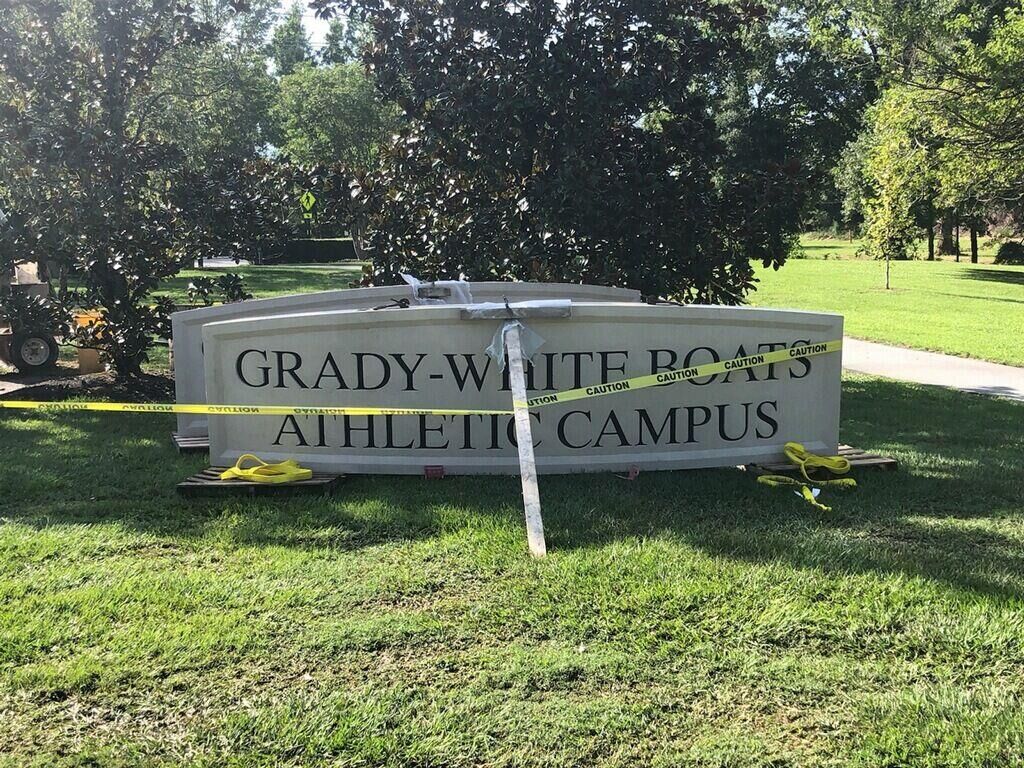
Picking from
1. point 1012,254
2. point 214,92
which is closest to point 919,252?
point 1012,254

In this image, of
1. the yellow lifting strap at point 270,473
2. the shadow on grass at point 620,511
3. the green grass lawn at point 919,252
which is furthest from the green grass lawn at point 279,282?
the green grass lawn at point 919,252

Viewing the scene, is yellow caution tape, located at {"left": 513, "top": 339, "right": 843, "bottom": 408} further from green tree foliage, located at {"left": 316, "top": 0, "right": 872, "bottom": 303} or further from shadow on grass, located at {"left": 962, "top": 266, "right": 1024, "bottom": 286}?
shadow on grass, located at {"left": 962, "top": 266, "right": 1024, "bottom": 286}

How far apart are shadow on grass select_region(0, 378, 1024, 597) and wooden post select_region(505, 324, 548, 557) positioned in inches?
4.7

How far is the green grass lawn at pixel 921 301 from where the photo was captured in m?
14.9

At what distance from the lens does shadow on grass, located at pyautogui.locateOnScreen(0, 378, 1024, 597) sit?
14.3ft

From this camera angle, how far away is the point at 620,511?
493cm

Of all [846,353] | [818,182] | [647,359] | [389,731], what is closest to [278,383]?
[647,359]

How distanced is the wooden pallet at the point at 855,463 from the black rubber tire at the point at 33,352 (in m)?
7.60

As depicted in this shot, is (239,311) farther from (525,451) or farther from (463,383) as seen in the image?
(525,451)

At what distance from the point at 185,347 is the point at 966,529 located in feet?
16.8

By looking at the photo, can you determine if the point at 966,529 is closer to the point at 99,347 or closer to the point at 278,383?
the point at 278,383

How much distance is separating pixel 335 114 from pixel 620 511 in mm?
32966

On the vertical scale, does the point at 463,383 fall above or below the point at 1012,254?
above

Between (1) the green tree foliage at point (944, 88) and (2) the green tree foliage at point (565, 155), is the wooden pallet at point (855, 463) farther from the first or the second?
(1) the green tree foliage at point (944, 88)
